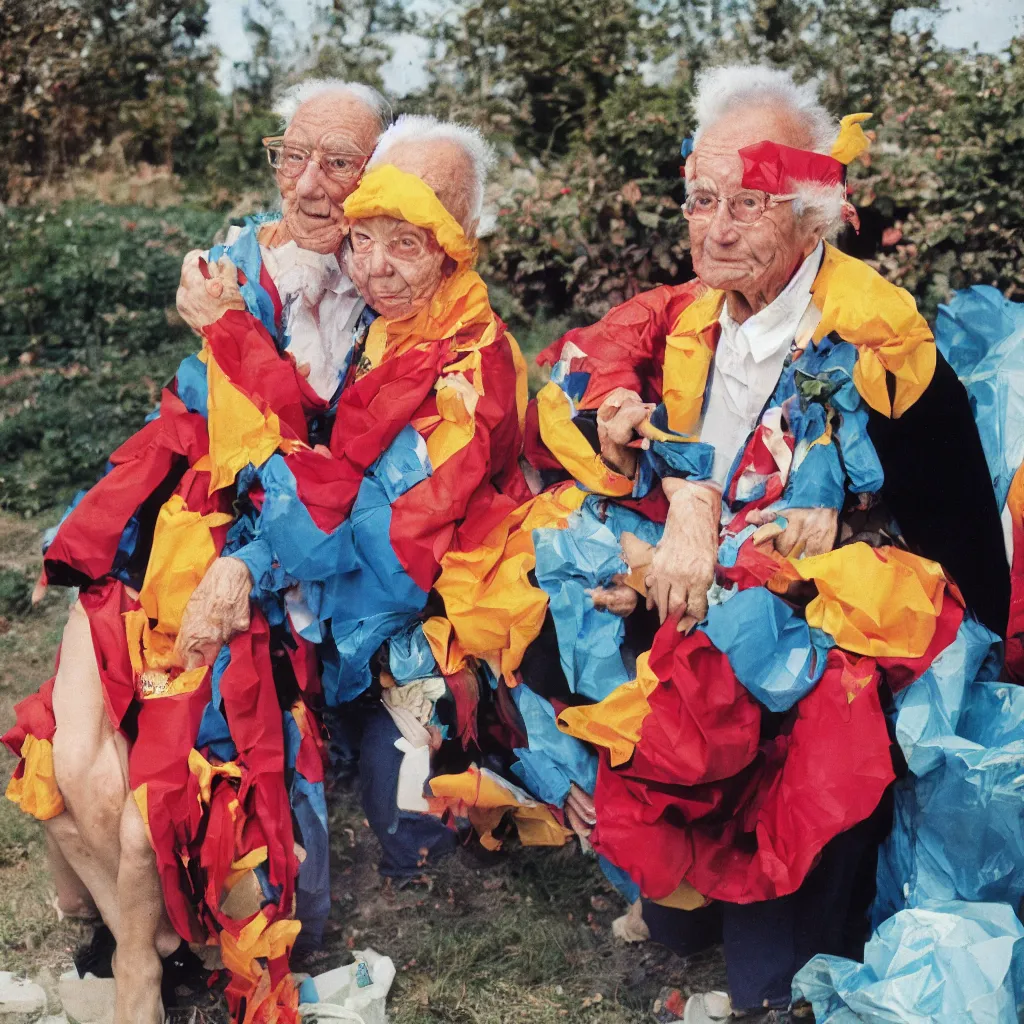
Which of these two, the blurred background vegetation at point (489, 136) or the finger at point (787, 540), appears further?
the blurred background vegetation at point (489, 136)

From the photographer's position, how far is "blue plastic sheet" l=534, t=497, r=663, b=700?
2.77 metres

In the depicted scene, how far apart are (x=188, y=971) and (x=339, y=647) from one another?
831 mm

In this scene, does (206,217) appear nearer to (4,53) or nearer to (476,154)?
(4,53)

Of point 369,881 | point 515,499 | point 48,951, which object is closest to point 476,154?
point 515,499

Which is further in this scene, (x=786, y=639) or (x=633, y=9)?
(x=633, y=9)

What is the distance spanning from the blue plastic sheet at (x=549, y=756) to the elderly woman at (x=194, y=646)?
507 mm

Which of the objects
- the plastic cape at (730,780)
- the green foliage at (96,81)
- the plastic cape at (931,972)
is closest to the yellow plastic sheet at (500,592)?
the plastic cape at (730,780)

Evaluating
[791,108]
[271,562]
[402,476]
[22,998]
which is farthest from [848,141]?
[22,998]

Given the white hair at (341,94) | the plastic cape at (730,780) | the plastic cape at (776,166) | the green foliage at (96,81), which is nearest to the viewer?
the plastic cape at (730,780)

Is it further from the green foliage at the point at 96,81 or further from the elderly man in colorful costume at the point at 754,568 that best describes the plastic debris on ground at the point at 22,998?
the green foliage at the point at 96,81

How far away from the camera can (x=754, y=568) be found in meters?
2.63

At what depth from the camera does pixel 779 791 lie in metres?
2.63

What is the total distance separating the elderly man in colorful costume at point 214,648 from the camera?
2.77 meters

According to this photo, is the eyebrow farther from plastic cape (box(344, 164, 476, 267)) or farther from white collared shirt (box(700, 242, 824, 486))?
plastic cape (box(344, 164, 476, 267))
